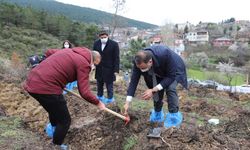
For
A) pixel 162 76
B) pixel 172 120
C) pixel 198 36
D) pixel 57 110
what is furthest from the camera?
pixel 198 36

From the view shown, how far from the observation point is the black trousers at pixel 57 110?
464 cm

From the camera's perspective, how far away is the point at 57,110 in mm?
4758

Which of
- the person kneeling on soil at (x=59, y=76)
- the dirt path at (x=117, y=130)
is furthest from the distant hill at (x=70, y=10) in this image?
the person kneeling on soil at (x=59, y=76)

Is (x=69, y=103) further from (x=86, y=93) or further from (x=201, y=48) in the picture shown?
(x=201, y=48)

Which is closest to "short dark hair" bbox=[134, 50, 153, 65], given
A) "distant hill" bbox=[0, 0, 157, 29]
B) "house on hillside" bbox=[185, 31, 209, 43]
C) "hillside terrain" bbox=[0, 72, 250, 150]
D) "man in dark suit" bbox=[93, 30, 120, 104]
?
"hillside terrain" bbox=[0, 72, 250, 150]

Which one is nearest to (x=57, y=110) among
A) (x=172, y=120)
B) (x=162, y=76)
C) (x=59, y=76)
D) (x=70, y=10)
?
(x=59, y=76)

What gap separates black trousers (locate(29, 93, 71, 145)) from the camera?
15.2 feet

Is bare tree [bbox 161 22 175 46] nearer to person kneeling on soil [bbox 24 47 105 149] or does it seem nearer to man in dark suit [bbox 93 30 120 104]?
man in dark suit [bbox 93 30 120 104]

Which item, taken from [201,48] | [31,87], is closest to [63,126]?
[31,87]

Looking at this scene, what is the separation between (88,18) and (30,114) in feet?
325

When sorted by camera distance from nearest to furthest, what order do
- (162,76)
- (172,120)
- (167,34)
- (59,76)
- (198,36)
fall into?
(59,76)
(162,76)
(172,120)
(167,34)
(198,36)

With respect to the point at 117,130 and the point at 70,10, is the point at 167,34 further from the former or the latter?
the point at 70,10

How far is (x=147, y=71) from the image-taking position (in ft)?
17.0

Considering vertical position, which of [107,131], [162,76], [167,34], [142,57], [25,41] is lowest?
[107,131]
